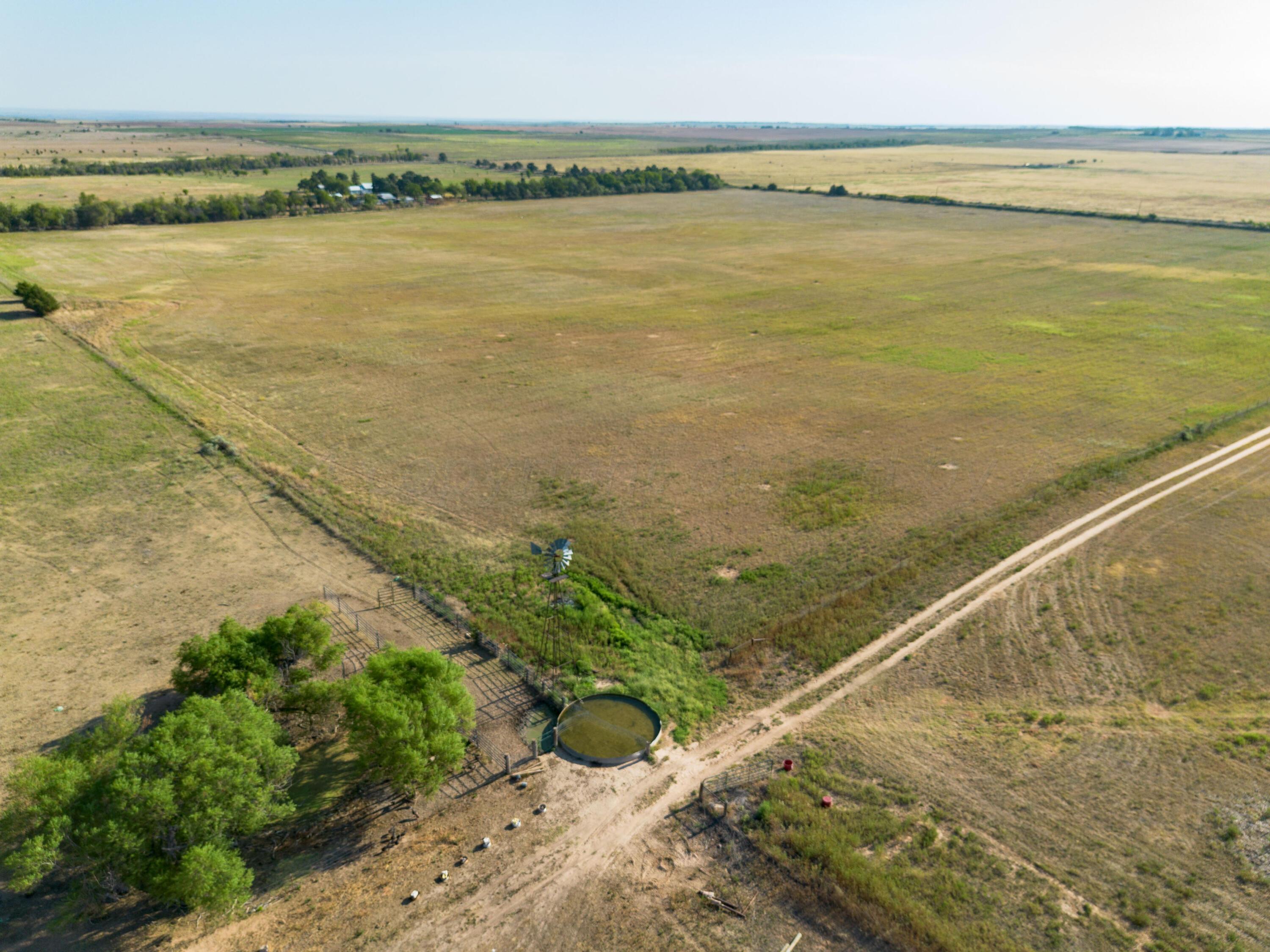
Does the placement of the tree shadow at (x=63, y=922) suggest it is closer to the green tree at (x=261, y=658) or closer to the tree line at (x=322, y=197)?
the green tree at (x=261, y=658)

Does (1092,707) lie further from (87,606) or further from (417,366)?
(417,366)

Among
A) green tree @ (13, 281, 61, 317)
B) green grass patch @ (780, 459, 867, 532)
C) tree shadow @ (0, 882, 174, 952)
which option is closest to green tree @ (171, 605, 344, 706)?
tree shadow @ (0, 882, 174, 952)

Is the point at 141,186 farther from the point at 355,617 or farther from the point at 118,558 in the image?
the point at 355,617

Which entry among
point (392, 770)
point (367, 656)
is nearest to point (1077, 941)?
point (392, 770)

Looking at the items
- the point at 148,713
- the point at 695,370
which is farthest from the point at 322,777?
the point at 695,370

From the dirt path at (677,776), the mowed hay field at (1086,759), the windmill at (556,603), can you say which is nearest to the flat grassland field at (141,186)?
the windmill at (556,603)

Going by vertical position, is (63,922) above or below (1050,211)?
below

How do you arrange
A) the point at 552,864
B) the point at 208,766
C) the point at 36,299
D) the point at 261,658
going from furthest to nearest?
1. the point at 36,299
2. the point at 261,658
3. the point at 552,864
4. the point at 208,766
